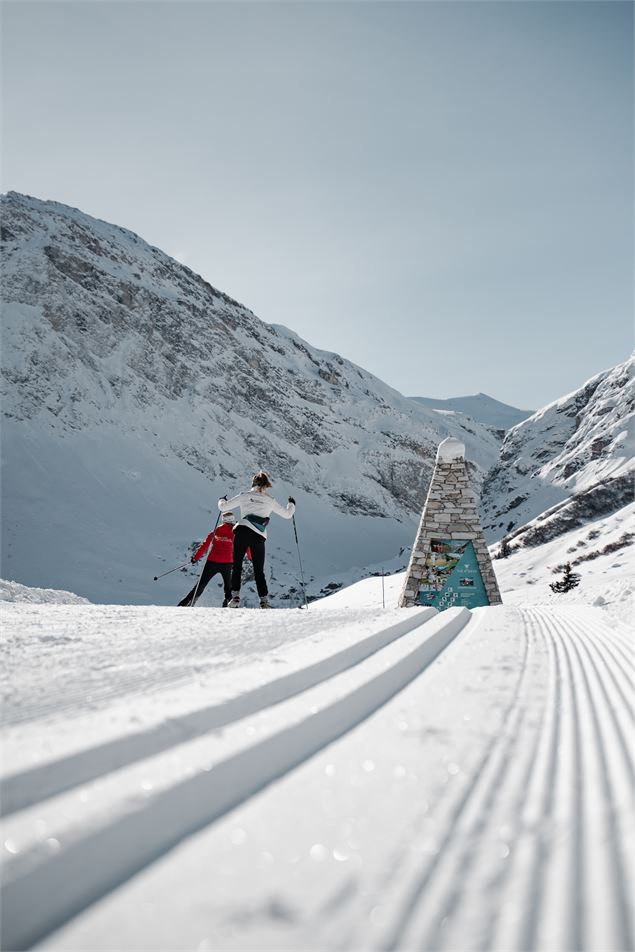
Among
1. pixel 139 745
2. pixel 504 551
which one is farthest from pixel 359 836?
pixel 504 551

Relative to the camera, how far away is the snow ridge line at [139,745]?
1.03 m

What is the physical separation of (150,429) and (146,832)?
39.4m

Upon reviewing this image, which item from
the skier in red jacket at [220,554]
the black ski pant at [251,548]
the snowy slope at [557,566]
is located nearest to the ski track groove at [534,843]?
the black ski pant at [251,548]

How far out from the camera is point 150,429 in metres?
38.2

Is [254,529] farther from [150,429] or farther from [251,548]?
[150,429]

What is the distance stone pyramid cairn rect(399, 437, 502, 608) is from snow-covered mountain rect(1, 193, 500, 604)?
16826 millimetres

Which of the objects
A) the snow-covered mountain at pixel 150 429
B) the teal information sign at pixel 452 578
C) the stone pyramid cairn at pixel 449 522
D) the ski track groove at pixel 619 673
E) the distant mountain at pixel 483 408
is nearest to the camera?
the ski track groove at pixel 619 673

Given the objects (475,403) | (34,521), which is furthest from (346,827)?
(475,403)

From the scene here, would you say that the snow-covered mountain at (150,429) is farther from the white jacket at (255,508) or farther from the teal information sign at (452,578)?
the white jacket at (255,508)

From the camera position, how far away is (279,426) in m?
48.6

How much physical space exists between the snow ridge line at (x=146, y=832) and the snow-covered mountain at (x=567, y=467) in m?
24.0

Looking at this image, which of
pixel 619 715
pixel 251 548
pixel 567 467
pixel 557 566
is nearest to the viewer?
pixel 619 715

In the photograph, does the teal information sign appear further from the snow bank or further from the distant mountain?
the distant mountain

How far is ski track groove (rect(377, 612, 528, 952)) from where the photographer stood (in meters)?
0.83
